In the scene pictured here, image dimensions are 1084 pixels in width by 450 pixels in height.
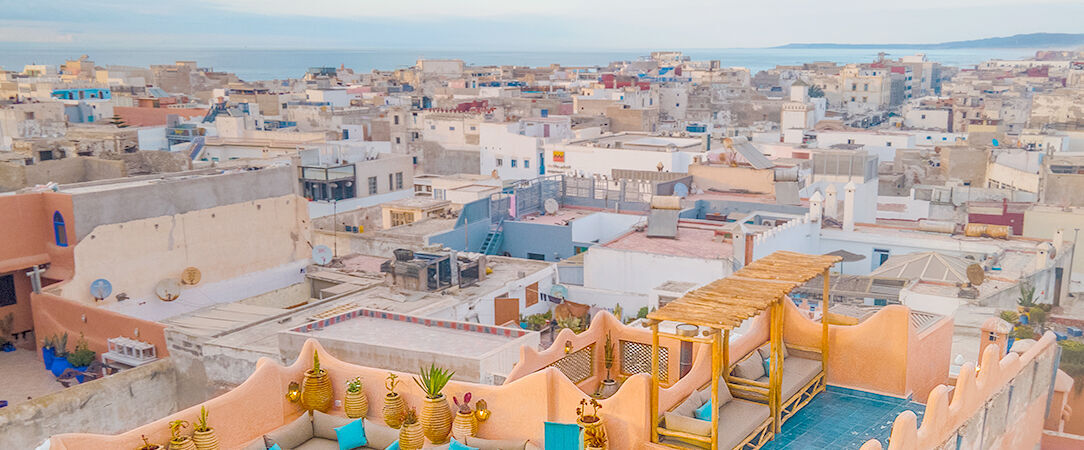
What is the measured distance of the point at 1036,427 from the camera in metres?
15.0

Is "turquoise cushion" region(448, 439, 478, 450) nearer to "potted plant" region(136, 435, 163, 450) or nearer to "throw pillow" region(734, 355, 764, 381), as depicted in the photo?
"potted plant" region(136, 435, 163, 450)

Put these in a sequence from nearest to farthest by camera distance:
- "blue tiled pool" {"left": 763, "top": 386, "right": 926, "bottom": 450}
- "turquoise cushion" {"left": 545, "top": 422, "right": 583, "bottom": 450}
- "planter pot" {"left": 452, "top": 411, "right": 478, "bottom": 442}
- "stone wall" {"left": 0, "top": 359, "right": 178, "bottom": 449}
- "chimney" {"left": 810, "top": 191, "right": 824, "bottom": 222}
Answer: "turquoise cushion" {"left": 545, "top": 422, "right": 583, "bottom": 450}
"blue tiled pool" {"left": 763, "top": 386, "right": 926, "bottom": 450}
"planter pot" {"left": 452, "top": 411, "right": 478, "bottom": 442}
"stone wall" {"left": 0, "top": 359, "right": 178, "bottom": 449}
"chimney" {"left": 810, "top": 191, "right": 824, "bottom": 222}

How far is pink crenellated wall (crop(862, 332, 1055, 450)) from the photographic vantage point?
9586mm

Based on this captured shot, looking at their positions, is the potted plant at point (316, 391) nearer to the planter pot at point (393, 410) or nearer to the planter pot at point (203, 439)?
the planter pot at point (393, 410)

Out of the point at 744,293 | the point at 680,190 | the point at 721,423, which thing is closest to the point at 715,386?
the point at 721,423

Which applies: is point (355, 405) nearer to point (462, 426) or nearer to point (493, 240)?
point (462, 426)

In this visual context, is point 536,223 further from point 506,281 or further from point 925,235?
point 925,235

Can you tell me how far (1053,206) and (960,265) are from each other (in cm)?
1170

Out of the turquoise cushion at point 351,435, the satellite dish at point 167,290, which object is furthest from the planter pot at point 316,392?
the satellite dish at point 167,290

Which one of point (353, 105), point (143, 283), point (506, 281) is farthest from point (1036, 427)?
point (353, 105)

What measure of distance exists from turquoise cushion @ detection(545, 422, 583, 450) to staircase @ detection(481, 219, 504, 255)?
20.3m

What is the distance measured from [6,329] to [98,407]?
6.39m

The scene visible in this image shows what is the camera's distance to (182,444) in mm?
10547

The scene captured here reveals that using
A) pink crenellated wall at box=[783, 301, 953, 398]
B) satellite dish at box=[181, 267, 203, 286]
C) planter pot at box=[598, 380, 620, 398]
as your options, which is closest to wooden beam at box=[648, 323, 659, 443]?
planter pot at box=[598, 380, 620, 398]
